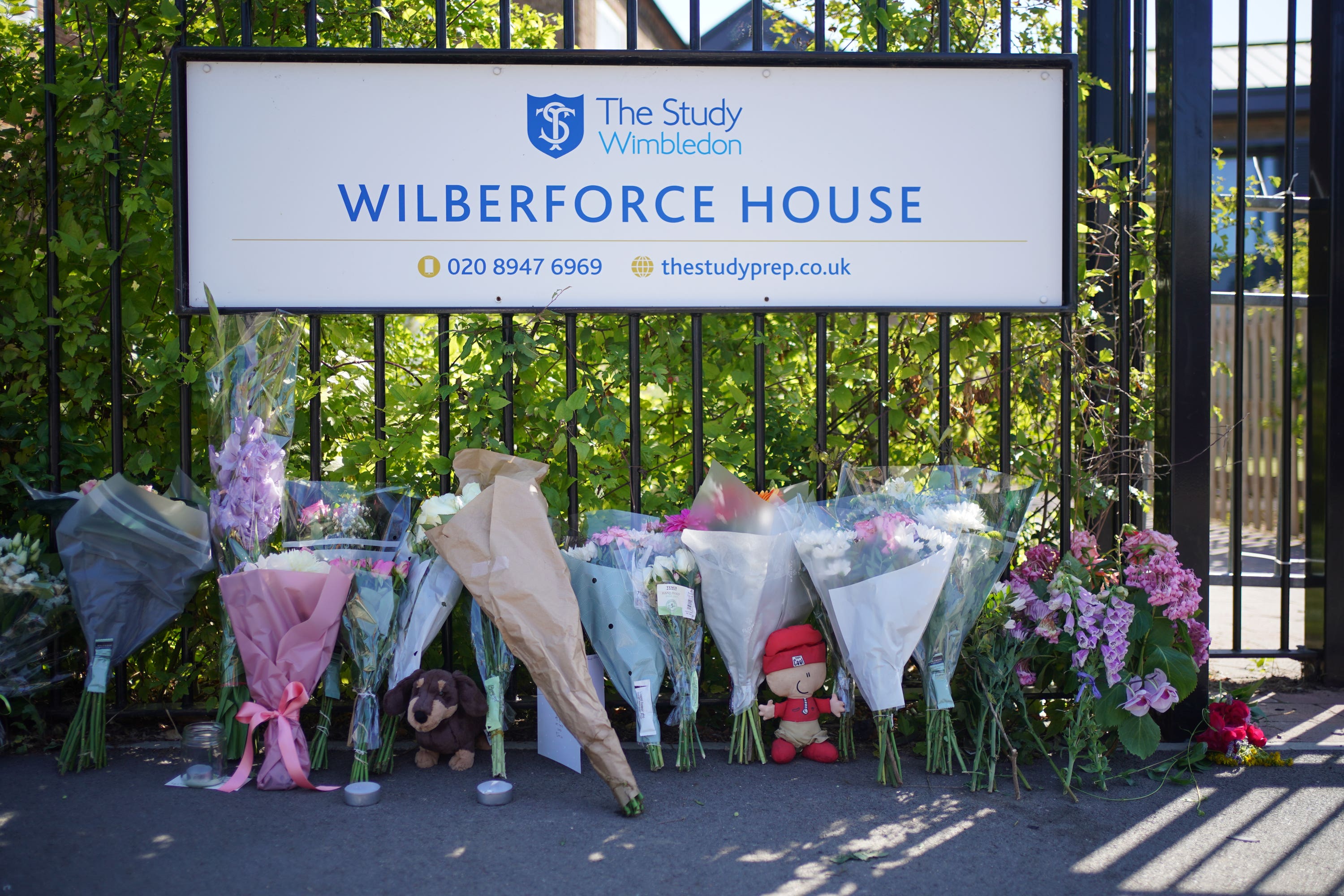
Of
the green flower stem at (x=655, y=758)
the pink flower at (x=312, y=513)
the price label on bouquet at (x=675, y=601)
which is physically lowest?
the green flower stem at (x=655, y=758)

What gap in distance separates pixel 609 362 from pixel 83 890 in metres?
2.08

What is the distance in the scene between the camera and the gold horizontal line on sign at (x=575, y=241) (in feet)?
10.7

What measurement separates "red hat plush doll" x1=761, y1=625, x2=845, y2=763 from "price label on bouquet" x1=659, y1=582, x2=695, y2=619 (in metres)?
0.30

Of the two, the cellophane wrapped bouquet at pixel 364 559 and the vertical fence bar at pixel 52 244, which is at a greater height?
the vertical fence bar at pixel 52 244

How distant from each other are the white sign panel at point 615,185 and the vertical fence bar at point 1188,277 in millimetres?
347

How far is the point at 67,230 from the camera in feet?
11.1

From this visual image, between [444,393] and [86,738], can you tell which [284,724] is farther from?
[444,393]

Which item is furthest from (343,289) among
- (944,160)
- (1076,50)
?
(1076,50)

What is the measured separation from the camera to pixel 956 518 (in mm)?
2906

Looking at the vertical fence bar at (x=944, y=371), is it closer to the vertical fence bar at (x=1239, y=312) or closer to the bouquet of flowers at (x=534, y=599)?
the vertical fence bar at (x=1239, y=312)

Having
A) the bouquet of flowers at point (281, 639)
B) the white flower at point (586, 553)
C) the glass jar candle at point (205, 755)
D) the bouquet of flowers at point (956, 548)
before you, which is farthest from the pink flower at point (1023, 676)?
the glass jar candle at point (205, 755)

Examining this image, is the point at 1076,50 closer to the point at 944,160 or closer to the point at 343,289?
the point at 944,160

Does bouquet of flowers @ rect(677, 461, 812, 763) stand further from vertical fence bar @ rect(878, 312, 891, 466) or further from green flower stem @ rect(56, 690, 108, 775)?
green flower stem @ rect(56, 690, 108, 775)

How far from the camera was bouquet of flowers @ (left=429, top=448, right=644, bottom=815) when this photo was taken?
276 centimetres
